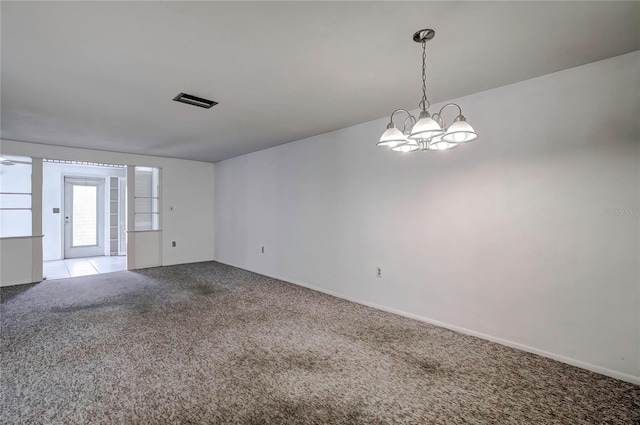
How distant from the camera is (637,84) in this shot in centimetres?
231

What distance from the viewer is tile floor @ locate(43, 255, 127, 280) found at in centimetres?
610

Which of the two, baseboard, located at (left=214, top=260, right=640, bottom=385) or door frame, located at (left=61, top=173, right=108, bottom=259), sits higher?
door frame, located at (left=61, top=173, right=108, bottom=259)

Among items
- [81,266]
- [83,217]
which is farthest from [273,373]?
[83,217]

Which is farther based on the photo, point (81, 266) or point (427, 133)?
point (81, 266)

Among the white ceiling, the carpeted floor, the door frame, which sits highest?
the white ceiling

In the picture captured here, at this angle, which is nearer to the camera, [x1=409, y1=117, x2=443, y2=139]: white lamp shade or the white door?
[x1=409, y1=117, x2=443, y2=139]: white lamp shade

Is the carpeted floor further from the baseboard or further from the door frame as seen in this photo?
the door frame

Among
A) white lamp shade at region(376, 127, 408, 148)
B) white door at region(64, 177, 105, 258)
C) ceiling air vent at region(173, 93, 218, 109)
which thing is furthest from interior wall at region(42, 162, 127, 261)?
white lamp shade at region(376, 127, 408, 148)

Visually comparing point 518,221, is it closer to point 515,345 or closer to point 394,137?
point 515,345

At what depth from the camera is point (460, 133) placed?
2000 mm

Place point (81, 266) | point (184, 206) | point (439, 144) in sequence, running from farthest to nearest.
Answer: point (184, 206)
point (81, 266)
point (439, 144)

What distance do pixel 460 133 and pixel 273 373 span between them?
7.45ft

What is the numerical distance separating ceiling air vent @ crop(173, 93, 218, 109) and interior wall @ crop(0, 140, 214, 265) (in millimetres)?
4034

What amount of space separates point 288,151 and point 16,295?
4.74 m
